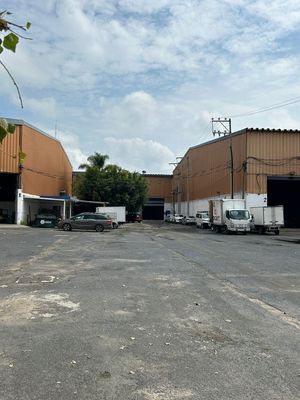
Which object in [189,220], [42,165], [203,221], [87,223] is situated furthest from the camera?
[189,220]

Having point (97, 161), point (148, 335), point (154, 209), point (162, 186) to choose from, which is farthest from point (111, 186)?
point (148, 335)

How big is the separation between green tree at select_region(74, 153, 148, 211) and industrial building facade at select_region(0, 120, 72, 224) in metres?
4.83

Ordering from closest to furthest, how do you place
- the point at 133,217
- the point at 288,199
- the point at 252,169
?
the point at 252,169
the point at 288,199
the point at 133,217

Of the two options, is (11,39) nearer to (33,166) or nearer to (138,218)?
(33,166)

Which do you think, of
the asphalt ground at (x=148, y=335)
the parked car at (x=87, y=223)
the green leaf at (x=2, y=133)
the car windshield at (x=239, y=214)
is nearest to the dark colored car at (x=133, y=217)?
the parked car at (x=87, y=223)

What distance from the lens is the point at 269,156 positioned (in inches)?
2010

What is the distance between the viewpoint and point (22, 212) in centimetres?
4856

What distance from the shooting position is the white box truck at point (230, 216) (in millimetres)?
41219

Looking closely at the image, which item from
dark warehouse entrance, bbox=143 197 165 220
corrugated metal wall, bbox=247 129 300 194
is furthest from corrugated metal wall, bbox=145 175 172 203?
corrugated metal wall, bbox=247 129 300 194

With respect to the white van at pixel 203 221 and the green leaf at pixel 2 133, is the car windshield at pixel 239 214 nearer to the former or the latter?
the white van at pixel 203 221

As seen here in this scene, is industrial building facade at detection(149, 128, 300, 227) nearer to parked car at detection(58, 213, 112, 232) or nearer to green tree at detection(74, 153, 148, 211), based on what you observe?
green tree at detection(74, 153, 148, 211)

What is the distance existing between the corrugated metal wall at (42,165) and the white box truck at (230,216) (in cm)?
1725

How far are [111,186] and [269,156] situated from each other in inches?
990

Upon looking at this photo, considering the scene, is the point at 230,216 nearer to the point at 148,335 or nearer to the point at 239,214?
the point at 239,214
